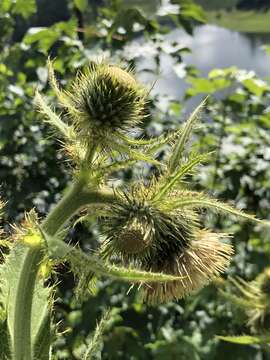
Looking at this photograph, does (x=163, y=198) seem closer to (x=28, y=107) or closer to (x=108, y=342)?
(x=108, y=342)

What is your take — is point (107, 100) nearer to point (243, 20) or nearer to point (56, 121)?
point (56, 121)

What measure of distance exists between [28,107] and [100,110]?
2420 mm

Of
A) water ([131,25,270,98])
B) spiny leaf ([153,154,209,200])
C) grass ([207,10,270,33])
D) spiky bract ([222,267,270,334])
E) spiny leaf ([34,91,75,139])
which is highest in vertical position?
spiny leaf ([34,91,75,139])

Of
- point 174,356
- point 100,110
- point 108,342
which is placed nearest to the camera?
point 100,110

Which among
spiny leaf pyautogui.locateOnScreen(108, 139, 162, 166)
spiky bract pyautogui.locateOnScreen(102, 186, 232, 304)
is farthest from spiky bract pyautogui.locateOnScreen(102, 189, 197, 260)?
spiny leaf pyautogui.locateOnScreen(108, 139, 162, 166)

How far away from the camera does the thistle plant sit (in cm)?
152

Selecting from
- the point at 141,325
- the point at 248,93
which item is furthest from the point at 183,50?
the point at 141,325

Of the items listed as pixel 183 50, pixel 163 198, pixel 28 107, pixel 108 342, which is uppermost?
pixel 163 198

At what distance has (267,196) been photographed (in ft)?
13.8

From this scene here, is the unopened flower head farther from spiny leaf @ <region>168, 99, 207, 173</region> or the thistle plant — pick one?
spiny leaf @ <region>168, 99, 207, 173</region>

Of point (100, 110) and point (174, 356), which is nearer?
point (100, 110)

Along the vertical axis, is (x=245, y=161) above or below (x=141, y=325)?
above

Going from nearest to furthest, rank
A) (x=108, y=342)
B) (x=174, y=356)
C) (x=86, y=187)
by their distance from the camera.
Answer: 1. (x=86, y=187)
2. (x=174, y=356)
3. (x=108, y=342)

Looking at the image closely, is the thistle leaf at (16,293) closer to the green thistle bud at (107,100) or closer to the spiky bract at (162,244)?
the spiky bract at (162,244)
